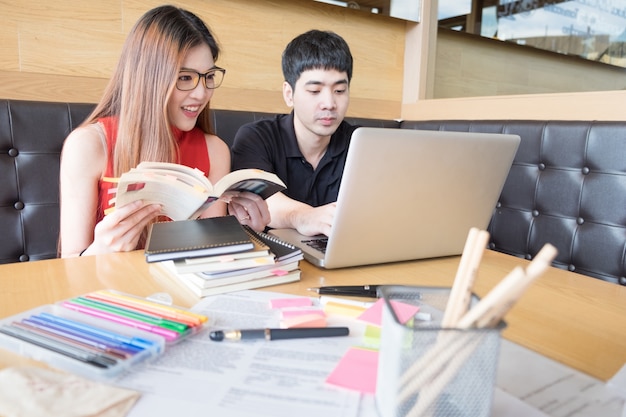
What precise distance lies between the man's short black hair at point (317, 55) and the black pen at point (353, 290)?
3.17 feet

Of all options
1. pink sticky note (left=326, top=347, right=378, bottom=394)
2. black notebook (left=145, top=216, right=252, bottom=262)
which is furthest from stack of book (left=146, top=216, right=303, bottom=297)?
pink sticky note (left=326, top=347, right=378, bottom=394)

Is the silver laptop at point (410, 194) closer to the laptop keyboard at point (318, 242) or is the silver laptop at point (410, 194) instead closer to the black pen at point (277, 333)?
the laptop keyboard at point (318, 242)

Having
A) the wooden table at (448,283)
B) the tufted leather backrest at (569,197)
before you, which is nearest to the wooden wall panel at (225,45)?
the tufted leather backrest at (569,197)

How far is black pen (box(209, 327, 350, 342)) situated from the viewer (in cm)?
54

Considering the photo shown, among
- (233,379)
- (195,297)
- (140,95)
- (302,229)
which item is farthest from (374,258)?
(140,95)

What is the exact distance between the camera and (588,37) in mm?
2223

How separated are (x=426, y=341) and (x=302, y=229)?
0.72 metres

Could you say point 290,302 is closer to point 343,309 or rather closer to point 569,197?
point 343,309

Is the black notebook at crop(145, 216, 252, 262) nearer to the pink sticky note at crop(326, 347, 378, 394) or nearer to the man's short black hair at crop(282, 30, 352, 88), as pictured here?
the pink sticky note at crop(326, 347, 378, 394)

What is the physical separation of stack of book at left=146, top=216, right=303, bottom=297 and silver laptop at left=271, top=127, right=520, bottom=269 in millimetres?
107

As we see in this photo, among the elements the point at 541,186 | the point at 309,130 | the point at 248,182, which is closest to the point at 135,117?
the point at 248,182

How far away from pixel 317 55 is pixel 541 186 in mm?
918

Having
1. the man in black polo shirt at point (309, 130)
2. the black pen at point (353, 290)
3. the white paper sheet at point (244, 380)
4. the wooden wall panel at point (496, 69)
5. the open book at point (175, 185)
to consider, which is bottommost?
the white paper sheet at point (244, 380)

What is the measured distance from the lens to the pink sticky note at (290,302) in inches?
25.7
